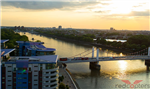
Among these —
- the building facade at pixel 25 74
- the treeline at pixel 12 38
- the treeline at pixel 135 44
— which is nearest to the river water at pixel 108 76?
the building facade at pixel 25 74

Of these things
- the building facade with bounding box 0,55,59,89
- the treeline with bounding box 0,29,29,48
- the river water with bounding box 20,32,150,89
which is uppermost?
the treeline with bounding box 0,29,29,48

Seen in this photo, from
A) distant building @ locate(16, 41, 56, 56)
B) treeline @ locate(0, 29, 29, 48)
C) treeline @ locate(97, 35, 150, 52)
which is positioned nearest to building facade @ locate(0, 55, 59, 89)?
distant building @ locate(16, 41, 56, 56)

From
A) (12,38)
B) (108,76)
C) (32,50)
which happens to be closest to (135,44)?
(108,76)

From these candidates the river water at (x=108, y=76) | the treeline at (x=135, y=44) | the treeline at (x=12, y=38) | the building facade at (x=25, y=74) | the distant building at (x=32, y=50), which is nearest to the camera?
the building facade at (x=25, y=74)

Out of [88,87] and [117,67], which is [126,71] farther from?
[88,87]

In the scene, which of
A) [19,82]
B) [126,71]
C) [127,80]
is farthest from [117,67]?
[19,82]

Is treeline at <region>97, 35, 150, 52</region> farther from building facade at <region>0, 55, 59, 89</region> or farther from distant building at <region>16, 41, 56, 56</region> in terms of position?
building facade at <region>0, 55, 59, 89</region>

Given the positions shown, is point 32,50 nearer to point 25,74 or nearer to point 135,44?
point 25,74

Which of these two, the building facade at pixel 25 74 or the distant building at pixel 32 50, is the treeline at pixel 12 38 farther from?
the building facade at pixel 25 74
